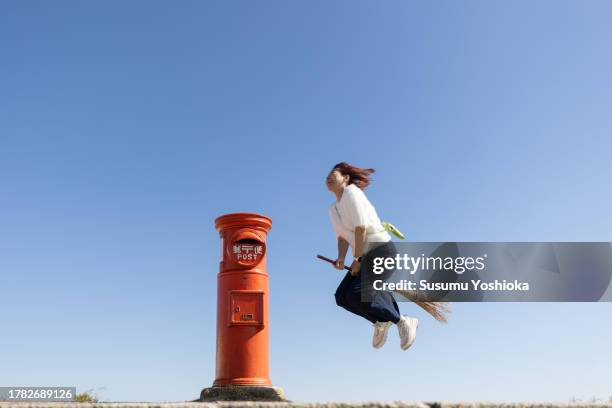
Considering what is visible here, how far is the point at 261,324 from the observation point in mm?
7293

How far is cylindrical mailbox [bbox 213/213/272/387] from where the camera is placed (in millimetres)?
7223

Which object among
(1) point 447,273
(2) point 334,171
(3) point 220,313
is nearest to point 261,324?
(3) point 220,313

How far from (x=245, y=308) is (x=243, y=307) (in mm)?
25

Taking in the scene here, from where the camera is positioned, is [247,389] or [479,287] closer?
[479,287]

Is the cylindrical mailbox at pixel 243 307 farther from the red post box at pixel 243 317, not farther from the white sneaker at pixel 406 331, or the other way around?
the white sneaker at pixel 406 331

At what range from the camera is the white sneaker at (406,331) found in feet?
16.5

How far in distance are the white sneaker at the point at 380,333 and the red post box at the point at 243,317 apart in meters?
2.45

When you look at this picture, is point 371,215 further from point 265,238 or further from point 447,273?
point 265,238

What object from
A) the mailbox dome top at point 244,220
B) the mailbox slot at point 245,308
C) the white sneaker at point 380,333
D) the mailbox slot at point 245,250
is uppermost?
the mailbox dome top at point 244,220

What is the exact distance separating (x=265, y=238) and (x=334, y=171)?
2.43 metres

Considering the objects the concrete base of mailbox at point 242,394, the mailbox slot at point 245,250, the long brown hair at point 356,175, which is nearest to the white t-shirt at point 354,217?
the long brown hair at point 356,175

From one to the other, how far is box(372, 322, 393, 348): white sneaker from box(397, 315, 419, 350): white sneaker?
102mm

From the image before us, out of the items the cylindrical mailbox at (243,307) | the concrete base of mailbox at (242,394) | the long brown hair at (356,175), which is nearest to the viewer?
the long brown hair at (356,175)

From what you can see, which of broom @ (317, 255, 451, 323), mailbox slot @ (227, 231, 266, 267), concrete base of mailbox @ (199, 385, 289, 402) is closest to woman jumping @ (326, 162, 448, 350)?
broom @ (317, 255, 451, 323)
